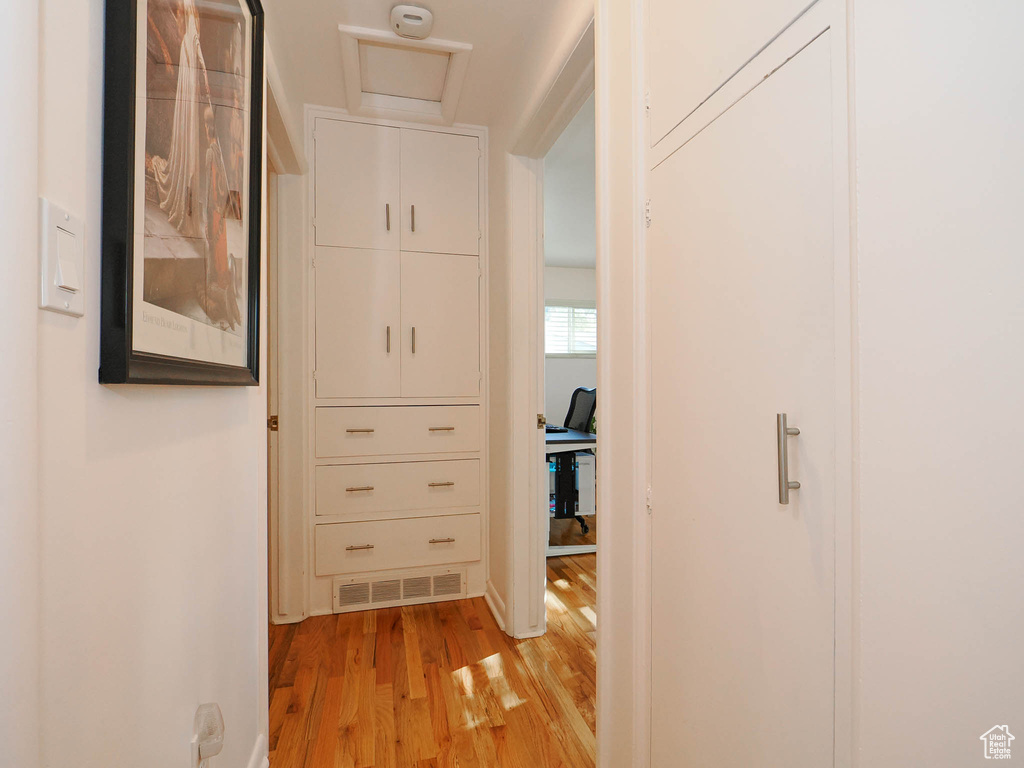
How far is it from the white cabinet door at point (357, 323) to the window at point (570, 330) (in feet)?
12.7

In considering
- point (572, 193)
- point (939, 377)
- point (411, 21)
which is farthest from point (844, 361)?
point (572, 193)

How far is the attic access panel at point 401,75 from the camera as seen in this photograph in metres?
2.02

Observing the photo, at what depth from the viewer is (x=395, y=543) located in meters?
2.60

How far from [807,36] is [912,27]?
174mm

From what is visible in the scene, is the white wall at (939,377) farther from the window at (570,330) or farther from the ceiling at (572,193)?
the window at (570,330)

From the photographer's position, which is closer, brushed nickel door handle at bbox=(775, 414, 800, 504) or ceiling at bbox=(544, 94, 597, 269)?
brushed nickel door handle at bbox=(775, 414, 800, 504)

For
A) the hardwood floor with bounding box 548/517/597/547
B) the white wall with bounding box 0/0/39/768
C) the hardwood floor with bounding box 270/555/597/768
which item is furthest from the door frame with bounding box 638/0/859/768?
the hardwood floor with bounding box 548/517/597/547

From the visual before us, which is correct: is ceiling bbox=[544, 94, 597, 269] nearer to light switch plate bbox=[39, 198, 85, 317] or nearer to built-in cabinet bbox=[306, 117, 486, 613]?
built-in cabinet bbox=[306, 117, 486, 613]

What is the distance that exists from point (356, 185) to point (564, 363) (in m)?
4.18

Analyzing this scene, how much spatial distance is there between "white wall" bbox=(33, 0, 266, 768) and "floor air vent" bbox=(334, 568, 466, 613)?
1.43m

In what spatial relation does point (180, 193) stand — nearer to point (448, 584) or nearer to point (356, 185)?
point (356, 185)

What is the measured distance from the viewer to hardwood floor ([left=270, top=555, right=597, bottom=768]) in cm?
156

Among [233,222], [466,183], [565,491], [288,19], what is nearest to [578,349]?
[565,491]

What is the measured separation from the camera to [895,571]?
61 cm
